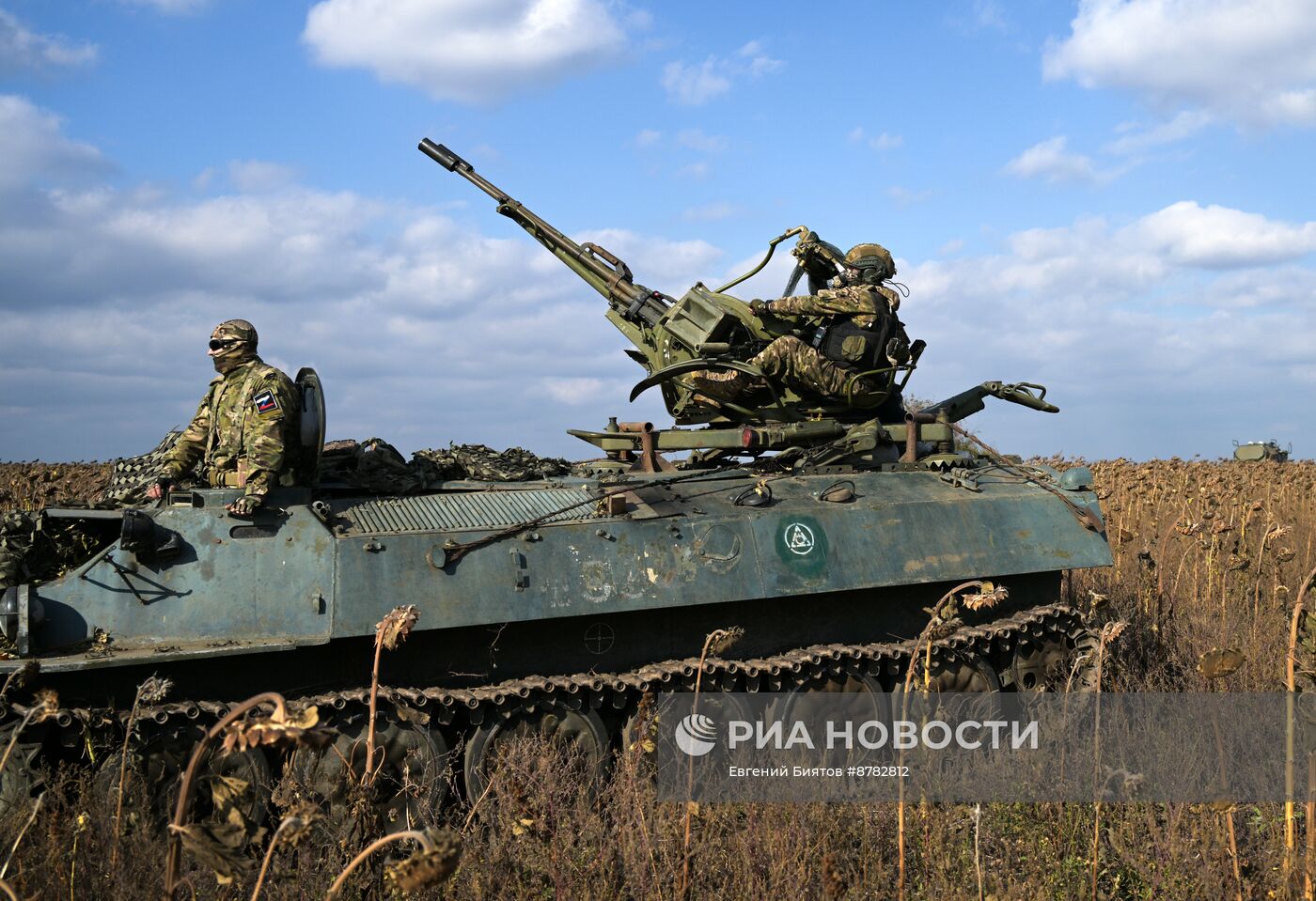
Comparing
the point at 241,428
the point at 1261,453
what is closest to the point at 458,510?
the point at 241,428

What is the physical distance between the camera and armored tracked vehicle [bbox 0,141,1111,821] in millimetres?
6727

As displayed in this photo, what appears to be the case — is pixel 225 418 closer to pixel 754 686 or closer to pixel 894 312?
pixel 754 686

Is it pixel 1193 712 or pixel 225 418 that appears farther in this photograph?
pixel 1193 712

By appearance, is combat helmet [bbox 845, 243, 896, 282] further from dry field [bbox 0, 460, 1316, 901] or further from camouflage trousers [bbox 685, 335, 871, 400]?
dry field [bbox 0, 460, 1316, 901]

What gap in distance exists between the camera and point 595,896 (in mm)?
5703

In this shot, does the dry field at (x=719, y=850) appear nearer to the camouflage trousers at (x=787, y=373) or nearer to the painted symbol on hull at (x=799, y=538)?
the painted symbol on hull at (x=799, y=538)

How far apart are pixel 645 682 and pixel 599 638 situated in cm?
44

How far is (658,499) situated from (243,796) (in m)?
4.71

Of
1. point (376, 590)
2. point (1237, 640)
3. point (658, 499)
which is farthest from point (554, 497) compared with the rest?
point (1237, 640)

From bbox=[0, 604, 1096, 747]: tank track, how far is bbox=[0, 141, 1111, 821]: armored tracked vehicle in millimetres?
19

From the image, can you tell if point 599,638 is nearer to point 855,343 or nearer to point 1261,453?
point 855,343

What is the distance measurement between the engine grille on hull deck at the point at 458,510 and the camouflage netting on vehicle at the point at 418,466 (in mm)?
438

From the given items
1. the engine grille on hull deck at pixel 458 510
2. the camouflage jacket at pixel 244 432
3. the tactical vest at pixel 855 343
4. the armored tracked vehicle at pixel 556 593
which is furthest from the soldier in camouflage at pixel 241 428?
the tactical vest at pixel 855 343

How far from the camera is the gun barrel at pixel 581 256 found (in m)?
10.9
